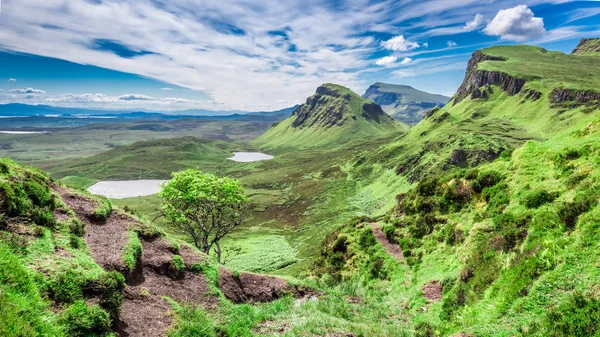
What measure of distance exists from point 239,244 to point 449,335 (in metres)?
101

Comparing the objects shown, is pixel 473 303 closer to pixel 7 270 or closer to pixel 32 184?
pixel 7 270

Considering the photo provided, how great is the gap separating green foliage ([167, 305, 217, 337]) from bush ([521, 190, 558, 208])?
21981 millimetres

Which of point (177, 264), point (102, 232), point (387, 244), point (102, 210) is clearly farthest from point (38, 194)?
point (387, 244)

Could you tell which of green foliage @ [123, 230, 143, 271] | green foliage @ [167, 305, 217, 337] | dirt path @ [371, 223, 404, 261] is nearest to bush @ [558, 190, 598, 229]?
dirt path @ [371, 223, 404, 261]

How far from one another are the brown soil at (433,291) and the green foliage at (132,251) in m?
20.4

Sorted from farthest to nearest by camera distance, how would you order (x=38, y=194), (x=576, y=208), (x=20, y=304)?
(x=38, y=194) → (x=576, y=208) → (x=20, y=304)

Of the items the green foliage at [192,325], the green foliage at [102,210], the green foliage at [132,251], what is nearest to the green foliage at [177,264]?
the green foliage at [132,251]

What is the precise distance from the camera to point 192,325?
566 inches

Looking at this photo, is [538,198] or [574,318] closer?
[574,318]

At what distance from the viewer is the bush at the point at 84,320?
11.4 m

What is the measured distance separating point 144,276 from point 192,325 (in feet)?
21.7

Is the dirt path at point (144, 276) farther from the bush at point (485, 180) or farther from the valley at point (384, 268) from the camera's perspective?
the bush at point (485, 180)

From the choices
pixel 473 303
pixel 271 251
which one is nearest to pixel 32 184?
pixel 473 303

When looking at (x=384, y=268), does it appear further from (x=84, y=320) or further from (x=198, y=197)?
(x=84, y=320)
